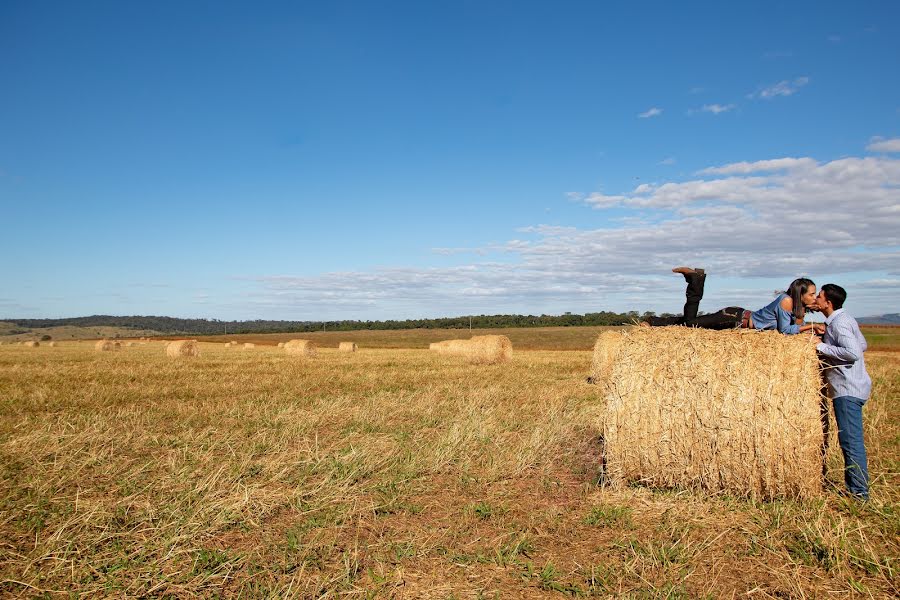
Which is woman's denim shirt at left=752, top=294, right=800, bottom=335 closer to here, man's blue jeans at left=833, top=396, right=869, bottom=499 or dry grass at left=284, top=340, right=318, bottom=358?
man's blue jeans at left=833, top=396, right=869, bottom=499

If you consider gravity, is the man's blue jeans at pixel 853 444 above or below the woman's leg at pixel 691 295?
below

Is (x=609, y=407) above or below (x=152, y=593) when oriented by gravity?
above

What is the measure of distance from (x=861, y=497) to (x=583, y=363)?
1914cm

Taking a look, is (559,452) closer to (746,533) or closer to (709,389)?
(709,389)

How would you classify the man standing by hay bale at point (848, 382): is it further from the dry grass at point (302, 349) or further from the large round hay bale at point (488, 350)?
the dry grass at point (302, 349)

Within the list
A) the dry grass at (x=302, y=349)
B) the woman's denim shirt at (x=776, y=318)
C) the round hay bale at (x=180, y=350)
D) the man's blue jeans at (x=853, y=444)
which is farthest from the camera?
the dry grass at (x=302, y=349)

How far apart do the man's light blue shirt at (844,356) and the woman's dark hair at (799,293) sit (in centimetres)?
44

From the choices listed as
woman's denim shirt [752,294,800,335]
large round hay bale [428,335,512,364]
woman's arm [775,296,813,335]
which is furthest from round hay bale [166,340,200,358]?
woman's arm [775,296,813,335]

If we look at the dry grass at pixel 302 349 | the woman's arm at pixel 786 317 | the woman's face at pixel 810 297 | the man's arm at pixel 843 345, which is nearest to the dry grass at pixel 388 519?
the man's arm at pixel 843 345

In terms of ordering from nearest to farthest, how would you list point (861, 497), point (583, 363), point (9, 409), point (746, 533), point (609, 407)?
1. point (746, 533)
2. point (861, 497)
3. point (609, 407)
4. point (9, 409)
5. point (583, 363)

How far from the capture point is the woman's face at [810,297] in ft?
22.1

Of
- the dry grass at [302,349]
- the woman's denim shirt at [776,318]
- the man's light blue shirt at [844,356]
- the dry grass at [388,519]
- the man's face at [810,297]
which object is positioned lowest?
the dry grass at [388,519]

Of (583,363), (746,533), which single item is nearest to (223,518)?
(746,533)

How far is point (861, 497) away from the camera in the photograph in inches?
242
